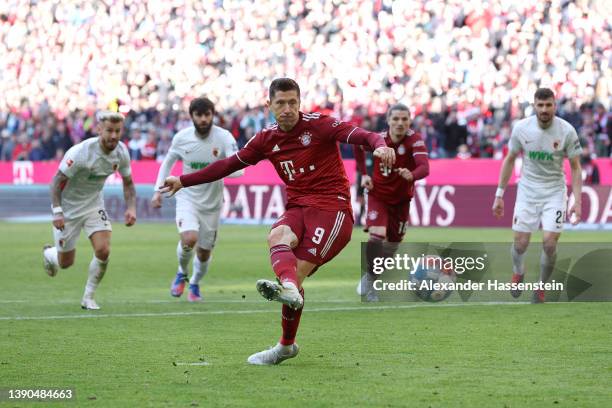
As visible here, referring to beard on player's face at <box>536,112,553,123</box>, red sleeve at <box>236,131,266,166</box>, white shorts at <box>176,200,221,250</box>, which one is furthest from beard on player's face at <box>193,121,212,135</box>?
red sleeve at <box>236,131,266,166</box>

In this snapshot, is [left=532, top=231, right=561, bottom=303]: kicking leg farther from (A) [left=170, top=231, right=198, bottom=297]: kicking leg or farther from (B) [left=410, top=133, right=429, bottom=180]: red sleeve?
(A) [left=170, top=231, right=198, bottom=297]: kicking leg

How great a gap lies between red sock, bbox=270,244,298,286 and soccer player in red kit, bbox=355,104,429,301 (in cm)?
513

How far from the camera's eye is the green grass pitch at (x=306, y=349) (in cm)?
679

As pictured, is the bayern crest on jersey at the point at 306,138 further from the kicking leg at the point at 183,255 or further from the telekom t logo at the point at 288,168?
the kicking leg at the point at 183,255

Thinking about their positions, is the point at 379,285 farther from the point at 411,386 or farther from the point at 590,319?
the point at 411,386

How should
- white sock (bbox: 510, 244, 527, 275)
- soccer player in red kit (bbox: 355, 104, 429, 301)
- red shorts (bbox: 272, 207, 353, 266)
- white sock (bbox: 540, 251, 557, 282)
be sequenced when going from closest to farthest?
red shorts (bbox: 272, 207, 353, 266)
white sock (bbox: 540, 251, 557, 282)
white sock (bbox: 510, 244, 527, 275)
soccer player in red kit (bbox: 355, 104, 429, 301)

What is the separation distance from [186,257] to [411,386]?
707 centimetres

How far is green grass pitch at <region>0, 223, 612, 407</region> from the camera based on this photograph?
6785 millimetres

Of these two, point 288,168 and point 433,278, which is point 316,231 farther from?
point 433,278

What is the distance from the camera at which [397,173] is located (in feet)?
43.6

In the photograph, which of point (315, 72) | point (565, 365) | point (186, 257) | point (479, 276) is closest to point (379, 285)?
point (479, 276)

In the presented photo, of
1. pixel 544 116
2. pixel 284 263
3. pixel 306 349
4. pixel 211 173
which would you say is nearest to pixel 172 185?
pixel 211 173

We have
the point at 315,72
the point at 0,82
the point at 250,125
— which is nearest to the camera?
the point at 250,125

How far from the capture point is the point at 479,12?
3322 centimetres
